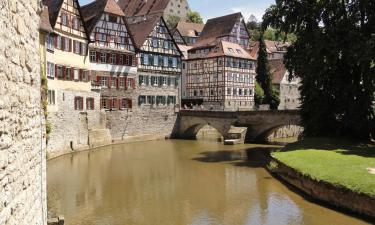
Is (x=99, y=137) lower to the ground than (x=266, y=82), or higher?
lower

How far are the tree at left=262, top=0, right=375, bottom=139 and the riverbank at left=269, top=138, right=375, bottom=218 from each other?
243cm

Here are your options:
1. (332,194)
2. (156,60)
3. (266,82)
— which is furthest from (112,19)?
(332,194)

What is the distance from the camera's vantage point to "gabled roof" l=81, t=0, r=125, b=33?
3922 centimetres

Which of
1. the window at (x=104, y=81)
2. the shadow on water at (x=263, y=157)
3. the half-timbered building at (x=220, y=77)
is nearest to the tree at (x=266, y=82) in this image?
the half-timbered building at (x=220, y=77)

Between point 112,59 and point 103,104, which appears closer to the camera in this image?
point 103,104

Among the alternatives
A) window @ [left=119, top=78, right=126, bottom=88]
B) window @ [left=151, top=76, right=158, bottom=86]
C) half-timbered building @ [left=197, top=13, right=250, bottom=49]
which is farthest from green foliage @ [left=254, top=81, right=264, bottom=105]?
window @ [left=119, top=78, right=126, bottom=88]

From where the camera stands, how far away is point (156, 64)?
149ft

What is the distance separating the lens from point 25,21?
589 centimetres

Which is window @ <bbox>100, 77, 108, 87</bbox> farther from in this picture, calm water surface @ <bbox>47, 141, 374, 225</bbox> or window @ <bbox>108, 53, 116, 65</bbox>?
calm water surface @ <bbox>47, 141, 374, 225</bbox>

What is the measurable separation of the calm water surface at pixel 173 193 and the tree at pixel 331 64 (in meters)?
5.88

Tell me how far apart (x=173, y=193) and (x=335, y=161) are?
26.3ft

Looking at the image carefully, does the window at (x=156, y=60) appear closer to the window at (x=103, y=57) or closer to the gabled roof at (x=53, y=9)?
the window at (x=103, y=57)

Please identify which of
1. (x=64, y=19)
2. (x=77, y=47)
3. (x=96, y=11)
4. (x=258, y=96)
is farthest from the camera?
(x=258, y=96)

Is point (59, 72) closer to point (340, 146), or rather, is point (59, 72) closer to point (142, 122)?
point (142, 122)
